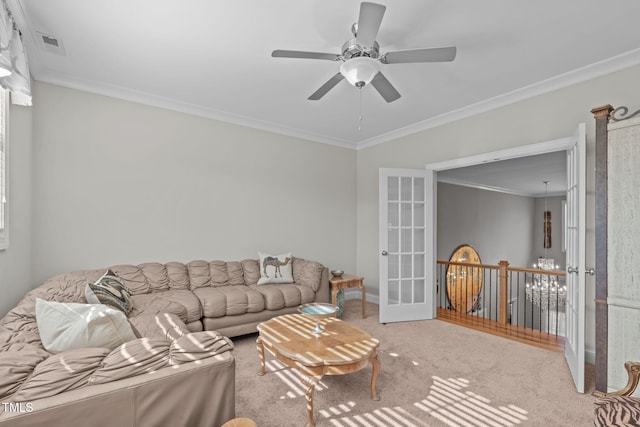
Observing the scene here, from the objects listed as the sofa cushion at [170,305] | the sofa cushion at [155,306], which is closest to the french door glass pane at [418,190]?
the sofa cushion at [170,305]

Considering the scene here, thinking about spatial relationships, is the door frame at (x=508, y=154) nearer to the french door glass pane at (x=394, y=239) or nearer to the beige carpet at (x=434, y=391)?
the french door glass pane at (x=394, y=239)

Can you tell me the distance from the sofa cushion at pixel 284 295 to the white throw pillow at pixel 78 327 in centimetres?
194

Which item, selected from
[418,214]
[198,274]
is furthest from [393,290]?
[198,274]

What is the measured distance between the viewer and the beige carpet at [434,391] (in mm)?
2094

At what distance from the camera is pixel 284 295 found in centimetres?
368

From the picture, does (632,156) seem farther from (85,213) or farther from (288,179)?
(85,213)

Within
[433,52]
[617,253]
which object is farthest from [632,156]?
[433,52]

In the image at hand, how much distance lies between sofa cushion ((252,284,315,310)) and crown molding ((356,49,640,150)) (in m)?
2.81

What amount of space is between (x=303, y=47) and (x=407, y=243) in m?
2.87

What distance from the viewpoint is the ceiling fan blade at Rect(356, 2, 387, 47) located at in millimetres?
1714

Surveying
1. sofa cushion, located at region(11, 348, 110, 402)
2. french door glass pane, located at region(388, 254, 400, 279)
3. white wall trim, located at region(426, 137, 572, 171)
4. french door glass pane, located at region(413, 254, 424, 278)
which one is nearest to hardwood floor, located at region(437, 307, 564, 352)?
french door glass pane, located at region(413, 254, 424, 278)

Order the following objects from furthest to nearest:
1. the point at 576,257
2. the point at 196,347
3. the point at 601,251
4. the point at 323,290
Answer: the point at 323,290 → the point at 576,257 → the point at 601,251 → the point at 196,347

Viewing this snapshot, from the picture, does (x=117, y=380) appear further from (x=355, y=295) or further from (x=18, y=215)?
(x=355, y=295)

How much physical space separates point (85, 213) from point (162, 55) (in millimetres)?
1912
